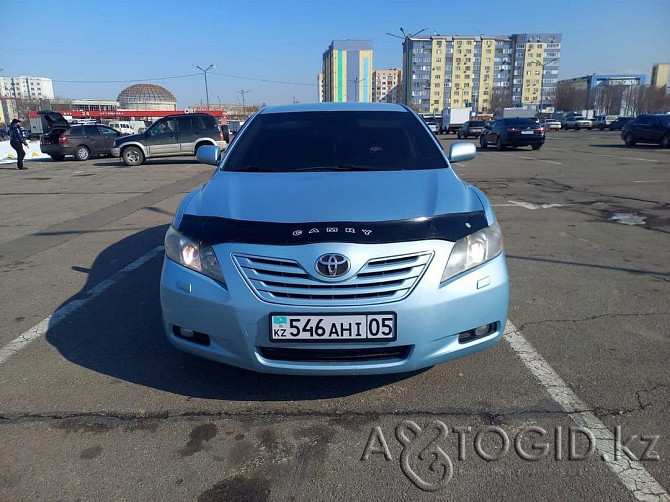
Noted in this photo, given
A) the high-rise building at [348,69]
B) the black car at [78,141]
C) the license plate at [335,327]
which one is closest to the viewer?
the license plate at [335,327]

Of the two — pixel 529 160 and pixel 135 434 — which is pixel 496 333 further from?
pixel 529 160

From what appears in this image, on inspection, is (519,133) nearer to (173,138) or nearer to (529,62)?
(173,138)

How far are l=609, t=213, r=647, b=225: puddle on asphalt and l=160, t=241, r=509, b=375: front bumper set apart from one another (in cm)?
594

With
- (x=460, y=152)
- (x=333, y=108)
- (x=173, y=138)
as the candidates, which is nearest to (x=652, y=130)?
(x=173, y=138)

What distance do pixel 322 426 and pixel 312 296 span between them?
2.29 feet

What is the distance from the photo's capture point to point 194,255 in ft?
8.86

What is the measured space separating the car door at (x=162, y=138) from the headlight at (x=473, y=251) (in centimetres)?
1803

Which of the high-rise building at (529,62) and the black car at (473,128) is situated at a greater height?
the high-rise building at (529,62)

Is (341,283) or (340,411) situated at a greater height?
(341,283)

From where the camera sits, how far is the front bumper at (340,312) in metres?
2.46

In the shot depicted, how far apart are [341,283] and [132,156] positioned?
748 inches

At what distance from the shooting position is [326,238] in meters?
2.50

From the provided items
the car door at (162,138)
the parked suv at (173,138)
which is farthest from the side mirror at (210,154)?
the car door at (162,138)

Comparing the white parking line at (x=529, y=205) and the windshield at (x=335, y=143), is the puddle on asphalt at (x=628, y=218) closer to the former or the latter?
the white parking line at (x=529, y=205)
